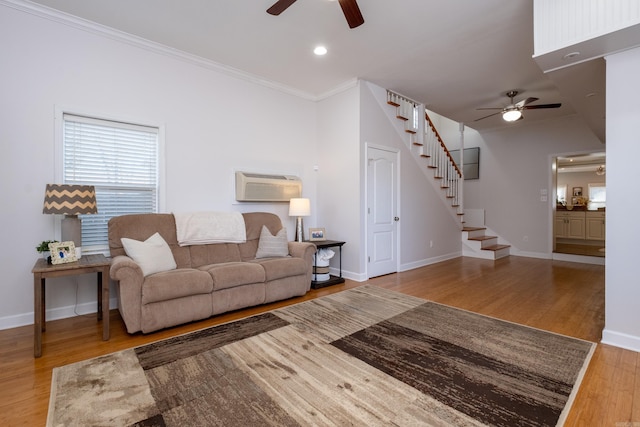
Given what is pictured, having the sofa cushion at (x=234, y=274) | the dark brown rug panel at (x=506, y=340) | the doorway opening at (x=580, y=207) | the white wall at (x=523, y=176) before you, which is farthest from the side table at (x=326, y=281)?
the doorway opening at (x=580, y=207)

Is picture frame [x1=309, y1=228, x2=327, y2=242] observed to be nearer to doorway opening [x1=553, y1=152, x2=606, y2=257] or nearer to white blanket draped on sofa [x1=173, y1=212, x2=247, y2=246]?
white blanket draped on sofa [x1=173, y1=212, x2=247, y2=246]

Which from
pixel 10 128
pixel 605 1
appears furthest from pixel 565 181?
pixel 10 128

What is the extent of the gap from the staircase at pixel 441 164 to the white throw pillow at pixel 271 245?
9.43 ft

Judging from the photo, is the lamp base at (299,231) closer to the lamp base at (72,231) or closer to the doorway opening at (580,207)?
the lamp base at (72,231)

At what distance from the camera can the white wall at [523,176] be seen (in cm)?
611

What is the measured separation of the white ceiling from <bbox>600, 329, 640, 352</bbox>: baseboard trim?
7.65 ft

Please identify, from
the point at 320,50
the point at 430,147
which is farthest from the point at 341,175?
the point at 430,147

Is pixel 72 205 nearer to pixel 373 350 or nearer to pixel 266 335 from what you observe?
pixel 266 335

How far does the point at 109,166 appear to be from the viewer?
10.6 feet

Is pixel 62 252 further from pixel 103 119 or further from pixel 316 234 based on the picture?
pixel 316 234

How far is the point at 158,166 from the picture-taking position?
3500mm

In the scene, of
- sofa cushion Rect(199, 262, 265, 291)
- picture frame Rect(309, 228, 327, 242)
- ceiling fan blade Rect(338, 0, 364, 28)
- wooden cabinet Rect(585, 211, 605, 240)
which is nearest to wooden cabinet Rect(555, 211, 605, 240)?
wooden cabinet Rect(585, 211, 605, 240)

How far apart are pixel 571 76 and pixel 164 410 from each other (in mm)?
4334

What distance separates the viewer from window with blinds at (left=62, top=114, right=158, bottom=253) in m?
3.05
